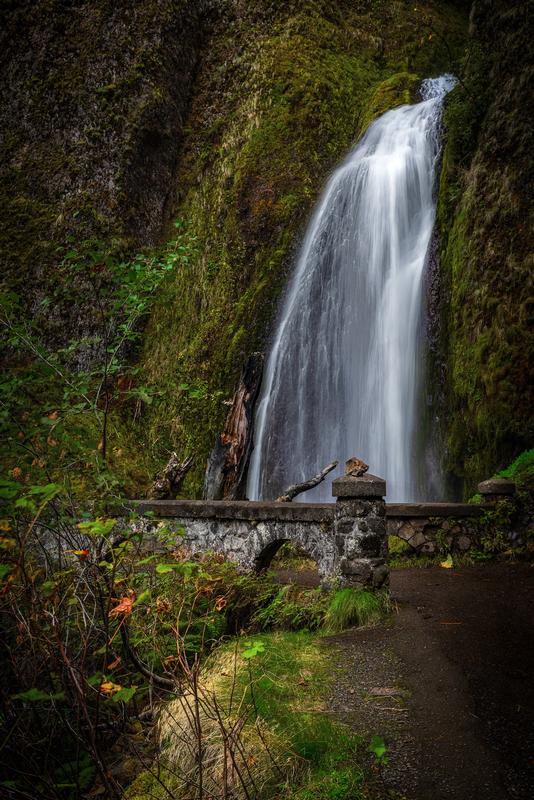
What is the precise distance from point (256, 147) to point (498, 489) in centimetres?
1257

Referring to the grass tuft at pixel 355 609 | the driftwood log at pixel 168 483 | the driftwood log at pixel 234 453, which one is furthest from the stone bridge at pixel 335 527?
the driftwood log at pixel 234 453

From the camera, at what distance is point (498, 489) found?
7211mm

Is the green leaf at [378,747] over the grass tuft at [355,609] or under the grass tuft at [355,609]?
under

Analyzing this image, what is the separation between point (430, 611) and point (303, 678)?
5.76ft

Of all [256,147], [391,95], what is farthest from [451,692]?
[391,95]

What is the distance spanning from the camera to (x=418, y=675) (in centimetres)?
359

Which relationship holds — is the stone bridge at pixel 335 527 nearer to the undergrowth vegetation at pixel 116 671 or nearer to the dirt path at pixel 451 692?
the undergrowth vegetation at pixel 116 671

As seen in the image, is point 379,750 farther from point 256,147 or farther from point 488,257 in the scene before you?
point 256,147

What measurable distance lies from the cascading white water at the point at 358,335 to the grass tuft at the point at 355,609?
4838mm

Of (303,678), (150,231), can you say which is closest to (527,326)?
(303,678)

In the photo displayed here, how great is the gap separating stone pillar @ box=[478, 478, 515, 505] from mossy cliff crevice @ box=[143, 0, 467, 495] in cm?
684

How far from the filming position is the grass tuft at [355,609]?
4898mm

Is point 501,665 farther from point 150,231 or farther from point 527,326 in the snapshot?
point 150,231

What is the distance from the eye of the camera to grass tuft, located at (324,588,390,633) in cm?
490
